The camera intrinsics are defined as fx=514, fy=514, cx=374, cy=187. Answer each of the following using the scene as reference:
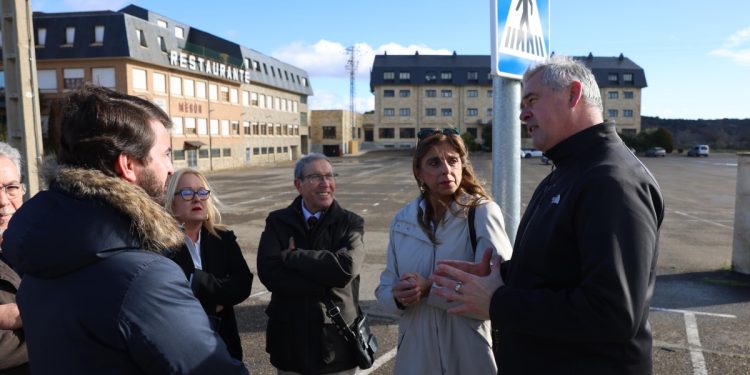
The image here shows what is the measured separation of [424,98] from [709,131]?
65.6 meters

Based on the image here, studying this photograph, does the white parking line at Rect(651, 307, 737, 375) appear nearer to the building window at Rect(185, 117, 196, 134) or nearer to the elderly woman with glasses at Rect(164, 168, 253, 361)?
the elderly woman with glasses at Rect(164, 168, 253, 361)

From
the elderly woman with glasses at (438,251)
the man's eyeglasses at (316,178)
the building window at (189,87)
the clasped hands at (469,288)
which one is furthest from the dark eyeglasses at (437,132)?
the building window at (189,87)

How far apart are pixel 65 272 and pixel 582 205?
1.64 m

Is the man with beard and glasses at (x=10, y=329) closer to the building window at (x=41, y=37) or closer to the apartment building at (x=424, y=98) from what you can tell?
the building window at (x=41, y=37)

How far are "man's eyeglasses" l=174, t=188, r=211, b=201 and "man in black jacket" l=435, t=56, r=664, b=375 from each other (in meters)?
2.04

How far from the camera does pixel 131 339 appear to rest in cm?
141

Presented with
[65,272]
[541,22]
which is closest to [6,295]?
[65,272]

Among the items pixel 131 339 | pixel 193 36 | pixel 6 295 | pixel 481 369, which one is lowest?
pixel 481 369

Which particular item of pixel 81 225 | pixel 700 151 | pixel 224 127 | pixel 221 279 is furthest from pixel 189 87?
pixel 700 151

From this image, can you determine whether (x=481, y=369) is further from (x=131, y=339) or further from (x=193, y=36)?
(x=193, y=36)

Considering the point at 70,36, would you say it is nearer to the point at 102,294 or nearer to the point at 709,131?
the point at 102,294

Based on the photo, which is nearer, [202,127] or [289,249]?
[289,249]

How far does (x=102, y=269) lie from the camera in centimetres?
144

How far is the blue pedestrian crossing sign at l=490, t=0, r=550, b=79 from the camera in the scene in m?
2.96
